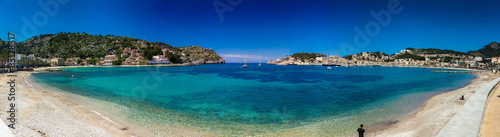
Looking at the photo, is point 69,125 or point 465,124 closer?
point 465,124

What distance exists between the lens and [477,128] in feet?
20.2

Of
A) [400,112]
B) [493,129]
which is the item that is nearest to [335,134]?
[493,129]

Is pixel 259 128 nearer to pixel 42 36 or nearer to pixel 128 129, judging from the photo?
pixel 128 129

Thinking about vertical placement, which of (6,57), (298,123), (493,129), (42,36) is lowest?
(298,123)

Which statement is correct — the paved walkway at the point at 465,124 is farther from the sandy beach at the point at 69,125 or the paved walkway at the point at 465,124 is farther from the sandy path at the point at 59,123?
the sandy path at the point at 59,123

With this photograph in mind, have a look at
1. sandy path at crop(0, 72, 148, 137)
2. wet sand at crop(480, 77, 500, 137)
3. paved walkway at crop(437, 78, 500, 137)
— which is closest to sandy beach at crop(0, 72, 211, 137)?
sandy path at crop(0, 72, 148, 137)

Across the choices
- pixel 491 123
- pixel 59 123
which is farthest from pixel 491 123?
pixel 59 123

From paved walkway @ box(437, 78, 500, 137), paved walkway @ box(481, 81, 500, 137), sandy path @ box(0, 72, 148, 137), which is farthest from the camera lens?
sandy path @ box(0, 72, 148, 137)

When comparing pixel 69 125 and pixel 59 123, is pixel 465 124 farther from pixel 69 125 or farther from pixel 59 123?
pixel 59 123

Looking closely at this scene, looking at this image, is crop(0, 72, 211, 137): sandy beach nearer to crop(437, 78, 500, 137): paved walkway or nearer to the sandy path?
the sandy path

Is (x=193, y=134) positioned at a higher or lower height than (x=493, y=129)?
lower

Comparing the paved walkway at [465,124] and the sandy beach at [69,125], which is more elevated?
the paved walkway at [465,124]

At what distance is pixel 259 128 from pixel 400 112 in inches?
346


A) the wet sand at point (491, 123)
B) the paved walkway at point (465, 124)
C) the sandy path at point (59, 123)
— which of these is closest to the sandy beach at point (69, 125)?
the sandy path at point (59, 123)
